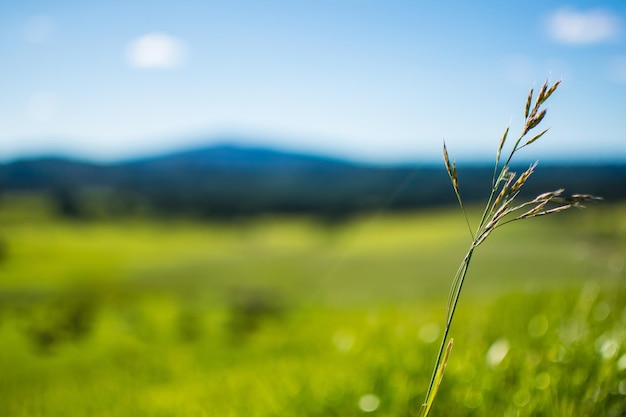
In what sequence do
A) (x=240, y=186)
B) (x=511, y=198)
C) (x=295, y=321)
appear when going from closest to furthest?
(x=511, y=198) → (x=295, y=321) → (x=240, y=186)

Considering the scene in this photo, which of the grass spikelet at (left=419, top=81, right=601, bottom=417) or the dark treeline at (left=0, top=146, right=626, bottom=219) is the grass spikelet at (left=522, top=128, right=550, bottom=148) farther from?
the dark treeline at (left=0, top=146, right=626, bottom=219)

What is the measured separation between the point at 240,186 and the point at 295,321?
979cm

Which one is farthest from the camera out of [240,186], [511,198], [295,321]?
[240,186]

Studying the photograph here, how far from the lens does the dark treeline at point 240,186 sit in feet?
27.6

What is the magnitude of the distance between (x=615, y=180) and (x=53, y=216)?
30.8 feet

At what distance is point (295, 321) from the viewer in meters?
5.02

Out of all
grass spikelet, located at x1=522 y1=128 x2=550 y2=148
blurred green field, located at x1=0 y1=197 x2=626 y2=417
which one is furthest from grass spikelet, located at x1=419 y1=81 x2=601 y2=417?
blurred green field, located at x1=0 y1=197 x2=626 y2=417

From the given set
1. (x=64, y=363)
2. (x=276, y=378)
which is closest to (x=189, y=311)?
(x=64, y=363)

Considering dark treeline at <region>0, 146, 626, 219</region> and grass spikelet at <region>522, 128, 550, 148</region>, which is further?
dark treeline at <region>0, 146, 626, 219</region>

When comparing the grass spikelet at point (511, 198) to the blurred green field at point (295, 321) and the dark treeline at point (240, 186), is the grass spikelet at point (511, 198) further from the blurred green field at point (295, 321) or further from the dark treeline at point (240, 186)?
the dark treeline at point (240, 186)

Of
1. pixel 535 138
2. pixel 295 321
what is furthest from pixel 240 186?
pixel 535 138

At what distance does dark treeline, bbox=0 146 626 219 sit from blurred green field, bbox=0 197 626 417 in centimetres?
71

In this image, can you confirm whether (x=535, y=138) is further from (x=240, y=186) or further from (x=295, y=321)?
(x=240, y=186)

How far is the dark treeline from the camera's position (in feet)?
27.6
